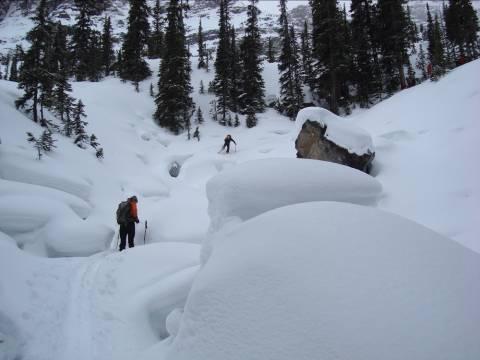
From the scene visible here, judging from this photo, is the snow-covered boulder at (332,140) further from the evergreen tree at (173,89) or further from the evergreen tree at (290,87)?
the evergreen tree at (290,87)

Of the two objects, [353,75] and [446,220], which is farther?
[353,75]

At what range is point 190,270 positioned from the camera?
4.34m

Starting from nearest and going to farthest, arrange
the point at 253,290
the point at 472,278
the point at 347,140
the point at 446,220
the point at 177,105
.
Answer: the point at 472,278 → the point at 253,290 → the point at 446,220 → the point at 347,140 → the point at 177,105

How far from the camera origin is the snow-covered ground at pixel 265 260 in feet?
5.21

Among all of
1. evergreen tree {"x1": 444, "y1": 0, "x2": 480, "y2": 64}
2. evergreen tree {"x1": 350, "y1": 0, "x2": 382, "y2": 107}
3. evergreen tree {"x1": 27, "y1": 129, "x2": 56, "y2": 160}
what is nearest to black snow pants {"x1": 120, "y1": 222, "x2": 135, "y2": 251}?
evergreen tree {"x1": 27, "y1": 129, "x2": 56, "y2": 160}

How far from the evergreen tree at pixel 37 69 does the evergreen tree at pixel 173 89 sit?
10.5 metres

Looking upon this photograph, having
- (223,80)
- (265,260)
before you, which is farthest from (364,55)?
(265,260)

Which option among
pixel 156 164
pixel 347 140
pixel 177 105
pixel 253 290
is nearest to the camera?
pixel 253 290

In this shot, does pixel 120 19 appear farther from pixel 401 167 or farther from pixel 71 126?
pixel 401 167

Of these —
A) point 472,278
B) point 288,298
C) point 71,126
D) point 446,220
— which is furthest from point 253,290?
point 71,126

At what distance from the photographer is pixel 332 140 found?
9.08m

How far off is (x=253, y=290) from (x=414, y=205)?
5.43 metres

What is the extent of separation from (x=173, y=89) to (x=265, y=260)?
24568mm

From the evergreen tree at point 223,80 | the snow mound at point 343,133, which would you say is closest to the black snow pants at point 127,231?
the snow mound at point 343,133
